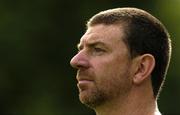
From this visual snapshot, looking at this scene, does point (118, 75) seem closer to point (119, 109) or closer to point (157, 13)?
point (119, 109)

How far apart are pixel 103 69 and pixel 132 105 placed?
1.50 ft

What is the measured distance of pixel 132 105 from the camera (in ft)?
Result: 30.7

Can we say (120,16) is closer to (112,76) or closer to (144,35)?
(144,35)

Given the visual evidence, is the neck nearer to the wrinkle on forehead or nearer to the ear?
the ear

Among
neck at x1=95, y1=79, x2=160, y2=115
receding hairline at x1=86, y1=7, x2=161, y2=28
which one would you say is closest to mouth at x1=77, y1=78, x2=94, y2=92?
neck at x1=95, y1=79, x2=160, y2=115

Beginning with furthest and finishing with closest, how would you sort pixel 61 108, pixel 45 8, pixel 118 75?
pixel 45 8
pixel 61 108
pixel 118 75

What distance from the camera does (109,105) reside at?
929 centimetres

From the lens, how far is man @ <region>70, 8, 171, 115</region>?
363 inches

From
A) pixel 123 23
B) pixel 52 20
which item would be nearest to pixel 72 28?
pixel 52 20

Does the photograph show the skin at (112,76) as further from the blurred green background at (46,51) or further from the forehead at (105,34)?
the blurred green background at (46,51)

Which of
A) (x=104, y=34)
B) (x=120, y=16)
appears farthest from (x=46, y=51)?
(x=104, y=34)

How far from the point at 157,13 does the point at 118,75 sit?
23.9 meters

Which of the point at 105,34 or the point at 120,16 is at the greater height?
the point at 120,16

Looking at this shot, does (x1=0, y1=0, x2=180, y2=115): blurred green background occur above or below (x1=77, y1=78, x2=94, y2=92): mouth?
below
